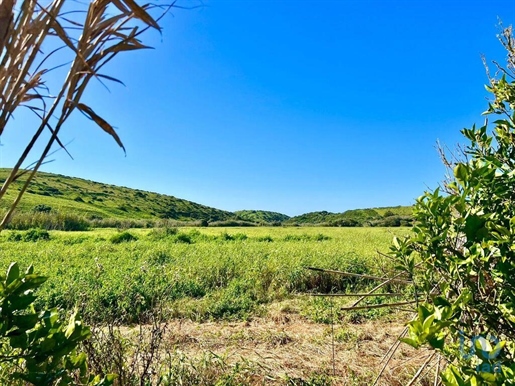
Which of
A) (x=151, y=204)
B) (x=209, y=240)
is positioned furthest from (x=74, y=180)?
(x=209, y=240)

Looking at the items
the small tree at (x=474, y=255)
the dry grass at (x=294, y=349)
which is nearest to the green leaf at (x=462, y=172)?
the small tree at (x=474, y=255)

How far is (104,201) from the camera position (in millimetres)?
64188

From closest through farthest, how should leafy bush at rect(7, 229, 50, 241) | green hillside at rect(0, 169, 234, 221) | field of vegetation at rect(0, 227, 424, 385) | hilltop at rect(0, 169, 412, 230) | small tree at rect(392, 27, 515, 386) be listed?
small tree at rect(392, 27, 515, 386)
field of vegetation at rect(0, 227, 424, 385)
leafy bush at rect(7, 229, 50, 241)
hilltop at rect(0, 169, 412, 230)
green hillside at rect(0, 169, 234, 221)

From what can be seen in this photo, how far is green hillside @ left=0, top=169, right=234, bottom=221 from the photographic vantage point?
5109cm

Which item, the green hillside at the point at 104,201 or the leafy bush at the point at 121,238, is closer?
the leafy bush at the point at 121,238

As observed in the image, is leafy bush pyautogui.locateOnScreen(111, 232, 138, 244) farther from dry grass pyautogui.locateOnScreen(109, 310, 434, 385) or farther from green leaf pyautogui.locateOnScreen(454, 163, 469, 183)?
green leaf pyautogui.locateOnScreen(454, 163, 469, 183)

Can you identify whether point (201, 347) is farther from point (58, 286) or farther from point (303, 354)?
point (58, 286)

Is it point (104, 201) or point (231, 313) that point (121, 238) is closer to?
point (231, 313)

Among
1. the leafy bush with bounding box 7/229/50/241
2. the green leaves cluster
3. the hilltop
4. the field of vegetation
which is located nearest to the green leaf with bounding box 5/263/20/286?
the green leaves cluster

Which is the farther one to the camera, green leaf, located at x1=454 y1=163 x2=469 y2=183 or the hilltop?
the hilltop

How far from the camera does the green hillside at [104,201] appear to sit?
51.1m

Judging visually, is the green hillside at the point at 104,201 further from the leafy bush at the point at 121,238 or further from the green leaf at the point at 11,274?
the green leaf at the point at 11,274

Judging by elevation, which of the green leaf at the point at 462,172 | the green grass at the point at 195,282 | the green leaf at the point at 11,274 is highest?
the green leaf at the point at 462,172

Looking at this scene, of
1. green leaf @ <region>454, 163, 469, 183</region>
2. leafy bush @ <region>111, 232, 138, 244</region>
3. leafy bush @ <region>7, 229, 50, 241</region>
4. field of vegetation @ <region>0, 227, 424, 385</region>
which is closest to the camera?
green leaf @ <region>454, 163, 469, 183</region>
